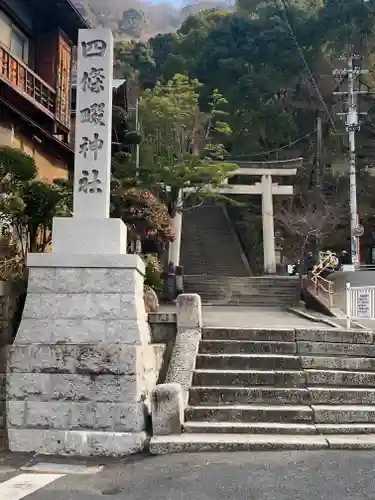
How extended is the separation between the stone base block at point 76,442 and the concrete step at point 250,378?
139 cm

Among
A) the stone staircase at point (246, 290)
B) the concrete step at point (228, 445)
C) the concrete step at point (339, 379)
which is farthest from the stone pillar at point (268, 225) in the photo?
the concrete step at point (228, 445)

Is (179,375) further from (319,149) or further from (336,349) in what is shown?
(319,149)

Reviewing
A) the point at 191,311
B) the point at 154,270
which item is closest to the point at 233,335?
the point at 191,311

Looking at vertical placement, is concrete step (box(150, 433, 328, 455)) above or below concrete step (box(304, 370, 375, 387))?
below

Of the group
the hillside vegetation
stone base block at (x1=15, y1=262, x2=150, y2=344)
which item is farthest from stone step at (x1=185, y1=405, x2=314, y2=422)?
the hillside vegetation

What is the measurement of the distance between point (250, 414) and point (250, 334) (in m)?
1.72

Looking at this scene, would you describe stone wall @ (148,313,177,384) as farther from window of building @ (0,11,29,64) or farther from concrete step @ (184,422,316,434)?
window of building @ (0,11,29,64)

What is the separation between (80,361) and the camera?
6191mm

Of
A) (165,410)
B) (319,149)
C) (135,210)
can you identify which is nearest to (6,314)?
(165,410)

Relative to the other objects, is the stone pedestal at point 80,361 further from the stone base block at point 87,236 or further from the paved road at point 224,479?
the paved road at point 224,479

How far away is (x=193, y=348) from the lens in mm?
7473

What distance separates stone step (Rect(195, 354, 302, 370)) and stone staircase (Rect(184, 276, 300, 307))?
12894mm

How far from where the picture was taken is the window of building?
1307cm

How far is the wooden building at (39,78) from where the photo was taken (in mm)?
12727
